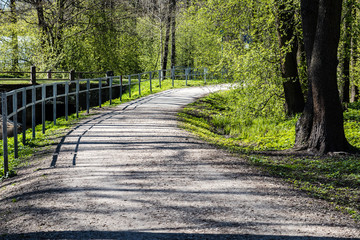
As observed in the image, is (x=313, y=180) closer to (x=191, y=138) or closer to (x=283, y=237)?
(x=283, y=237)

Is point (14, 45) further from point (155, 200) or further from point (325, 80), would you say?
point (155, 200)

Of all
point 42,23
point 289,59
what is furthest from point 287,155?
point 42,23

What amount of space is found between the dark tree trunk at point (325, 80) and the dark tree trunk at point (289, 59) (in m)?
3.16

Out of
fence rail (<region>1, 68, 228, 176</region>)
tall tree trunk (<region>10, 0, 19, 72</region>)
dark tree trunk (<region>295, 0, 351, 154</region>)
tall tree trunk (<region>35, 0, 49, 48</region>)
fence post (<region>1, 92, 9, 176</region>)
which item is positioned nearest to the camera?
fence post (<region>1, 92, 9, 176</region>)

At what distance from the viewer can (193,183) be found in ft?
21.2

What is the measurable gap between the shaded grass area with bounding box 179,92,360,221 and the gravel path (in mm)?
473

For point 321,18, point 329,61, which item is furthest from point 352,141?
point 321,18

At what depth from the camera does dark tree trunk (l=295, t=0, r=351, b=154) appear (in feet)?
29.1

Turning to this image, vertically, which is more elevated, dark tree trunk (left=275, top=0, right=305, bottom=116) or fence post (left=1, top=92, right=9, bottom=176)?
dark tree trunk (left=275, top=0, right=305, bottom=116)

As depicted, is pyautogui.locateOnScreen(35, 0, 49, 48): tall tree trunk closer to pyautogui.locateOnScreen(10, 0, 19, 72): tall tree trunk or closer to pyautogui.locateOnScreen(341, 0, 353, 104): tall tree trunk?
pyautogui.locateOnScreen(10, 0, 19, 72): tall tree trunk

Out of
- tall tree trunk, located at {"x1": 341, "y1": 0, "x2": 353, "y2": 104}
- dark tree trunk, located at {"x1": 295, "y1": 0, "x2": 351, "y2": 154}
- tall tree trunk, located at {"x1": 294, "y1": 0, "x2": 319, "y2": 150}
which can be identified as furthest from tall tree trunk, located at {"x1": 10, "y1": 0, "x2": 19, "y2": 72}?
dark tree trunk, located at {"x1": 295, "y1": 0, "x2": 351, "y2": 154}

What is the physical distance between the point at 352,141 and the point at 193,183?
6.00 meters

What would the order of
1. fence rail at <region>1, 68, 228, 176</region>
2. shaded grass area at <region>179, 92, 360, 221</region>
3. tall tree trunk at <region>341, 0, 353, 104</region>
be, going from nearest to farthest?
shaded grass area at <region>179, 92, 360, 221</region> → fence rail at <region>1, 68, 228, 176</region> → tall tree trunk at <region>341, 0, 353, 104</region>

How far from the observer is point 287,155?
30.9ft
